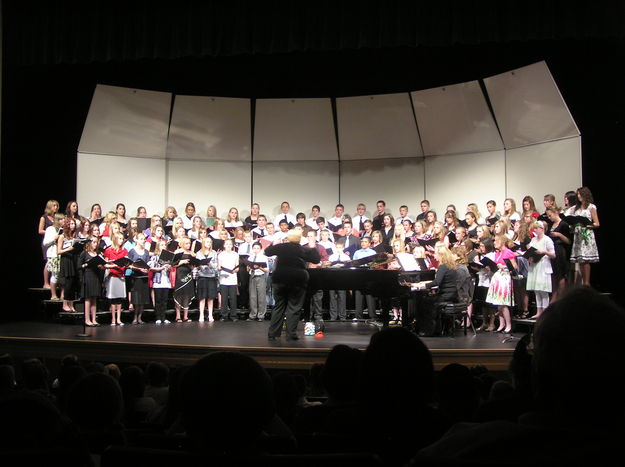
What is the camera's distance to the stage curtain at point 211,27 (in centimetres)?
898

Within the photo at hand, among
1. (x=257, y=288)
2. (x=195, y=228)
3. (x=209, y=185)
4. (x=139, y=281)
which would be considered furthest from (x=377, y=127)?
(x=139, y=281)

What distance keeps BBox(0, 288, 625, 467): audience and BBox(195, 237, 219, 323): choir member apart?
789 cm

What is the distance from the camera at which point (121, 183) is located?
1427 cm

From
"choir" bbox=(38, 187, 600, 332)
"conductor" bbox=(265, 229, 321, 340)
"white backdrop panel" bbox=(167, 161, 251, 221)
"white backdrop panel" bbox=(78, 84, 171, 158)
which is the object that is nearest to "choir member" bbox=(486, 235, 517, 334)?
"choir" bbox=(38, 187, 600, 332)

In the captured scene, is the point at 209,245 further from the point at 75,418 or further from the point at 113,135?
the point at 75,418

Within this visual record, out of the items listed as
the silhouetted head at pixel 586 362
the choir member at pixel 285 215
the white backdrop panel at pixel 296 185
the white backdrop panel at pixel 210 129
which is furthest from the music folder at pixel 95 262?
the silhouetted head at pixel 586 362

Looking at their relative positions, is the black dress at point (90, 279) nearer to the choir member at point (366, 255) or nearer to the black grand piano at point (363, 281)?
the black grand piano at point (363, 281)

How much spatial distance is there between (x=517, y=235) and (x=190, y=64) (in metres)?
7.56

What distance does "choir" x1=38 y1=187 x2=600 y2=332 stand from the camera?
30.0 ft

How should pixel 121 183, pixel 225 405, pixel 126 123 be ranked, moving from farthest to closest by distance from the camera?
1. pixel 121 183
2. pixel 126 123
3. pixel 225 405

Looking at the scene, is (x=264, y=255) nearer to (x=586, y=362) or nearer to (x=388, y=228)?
(x=388, y=228)

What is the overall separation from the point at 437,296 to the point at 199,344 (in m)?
3.34

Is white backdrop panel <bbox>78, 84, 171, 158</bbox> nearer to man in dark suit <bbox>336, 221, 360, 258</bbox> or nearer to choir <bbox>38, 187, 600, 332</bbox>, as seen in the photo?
choir <bbox>38, 187, 600, 332</bbox>

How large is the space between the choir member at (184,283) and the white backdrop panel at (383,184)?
4.86m
